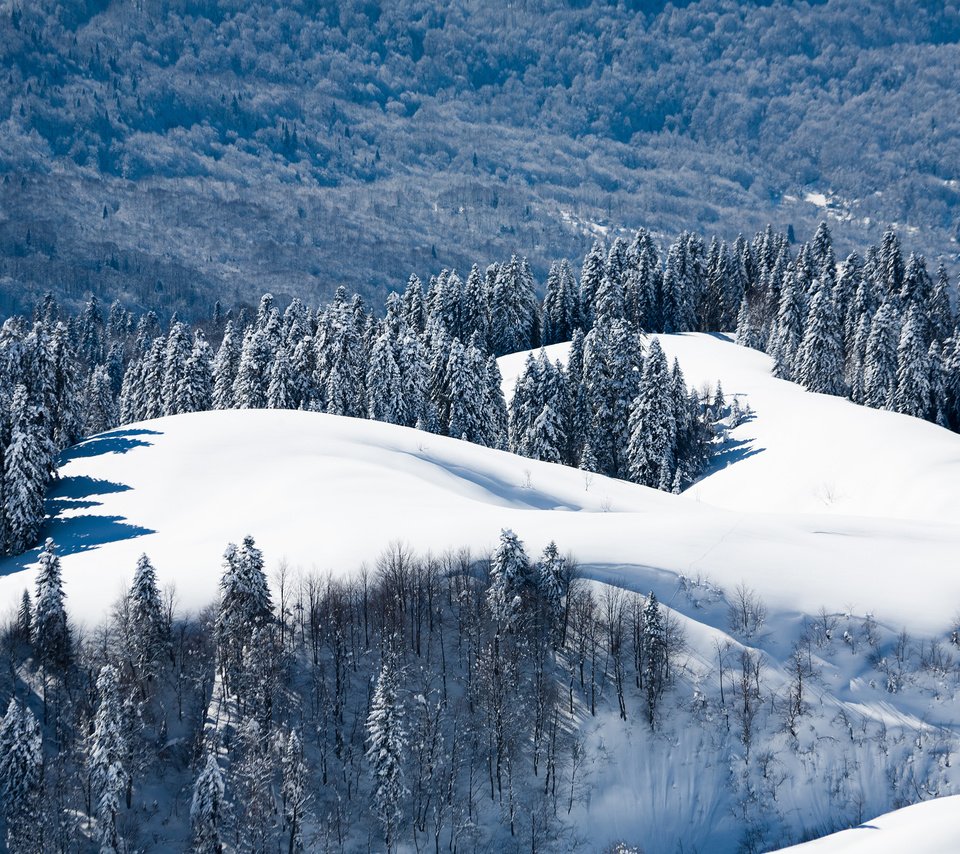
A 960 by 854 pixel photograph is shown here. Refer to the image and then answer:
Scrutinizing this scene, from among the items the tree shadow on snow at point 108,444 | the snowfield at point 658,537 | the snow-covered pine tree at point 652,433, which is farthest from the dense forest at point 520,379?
the snowfield at point 658,537

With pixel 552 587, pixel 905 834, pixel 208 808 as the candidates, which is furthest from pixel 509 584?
pixel 905 834

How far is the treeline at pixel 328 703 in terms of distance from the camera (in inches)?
1746

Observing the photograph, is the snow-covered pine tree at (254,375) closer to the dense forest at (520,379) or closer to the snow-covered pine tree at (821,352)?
the dense forest at (520,379)

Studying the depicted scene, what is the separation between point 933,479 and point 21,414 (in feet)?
214

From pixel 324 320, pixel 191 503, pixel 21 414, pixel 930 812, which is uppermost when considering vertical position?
pixel 324 320

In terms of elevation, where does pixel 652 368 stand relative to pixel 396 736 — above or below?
above

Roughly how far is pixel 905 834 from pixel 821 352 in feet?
229

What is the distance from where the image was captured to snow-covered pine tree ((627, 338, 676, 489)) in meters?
90.1

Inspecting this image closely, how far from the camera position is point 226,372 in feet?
344

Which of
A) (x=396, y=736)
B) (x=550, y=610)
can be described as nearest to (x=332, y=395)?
(x=550, y=610)

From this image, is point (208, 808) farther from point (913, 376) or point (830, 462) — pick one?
point (913, 376)

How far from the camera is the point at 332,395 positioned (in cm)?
9862

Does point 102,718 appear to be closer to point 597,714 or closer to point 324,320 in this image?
point 597,714

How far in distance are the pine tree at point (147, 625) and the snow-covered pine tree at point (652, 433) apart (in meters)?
50.2
